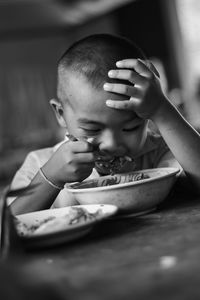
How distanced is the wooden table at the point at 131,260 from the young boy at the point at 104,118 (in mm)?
187

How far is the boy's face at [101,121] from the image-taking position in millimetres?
1173

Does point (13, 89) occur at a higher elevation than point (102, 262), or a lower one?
lower

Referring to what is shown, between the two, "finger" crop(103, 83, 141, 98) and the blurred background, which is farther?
the blurred background

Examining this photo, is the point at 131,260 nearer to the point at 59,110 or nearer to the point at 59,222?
the point at 59,222

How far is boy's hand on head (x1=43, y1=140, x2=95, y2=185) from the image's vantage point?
3.59 ft

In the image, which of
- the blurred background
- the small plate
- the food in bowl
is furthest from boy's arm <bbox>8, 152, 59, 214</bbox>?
the blurred background

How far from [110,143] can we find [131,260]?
0.46 metres

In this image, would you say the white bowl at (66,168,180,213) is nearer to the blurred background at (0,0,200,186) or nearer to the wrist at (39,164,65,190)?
the wrist at (39,164,65,190)

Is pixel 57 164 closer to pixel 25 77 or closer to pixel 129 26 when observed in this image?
pixel 129 26

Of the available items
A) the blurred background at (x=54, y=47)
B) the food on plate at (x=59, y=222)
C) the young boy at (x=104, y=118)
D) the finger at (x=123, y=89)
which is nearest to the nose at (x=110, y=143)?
the young boy at (x=104, y=118)

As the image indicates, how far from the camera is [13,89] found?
30.6 feet

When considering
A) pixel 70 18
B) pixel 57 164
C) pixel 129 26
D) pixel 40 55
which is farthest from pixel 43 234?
pixel 40 55

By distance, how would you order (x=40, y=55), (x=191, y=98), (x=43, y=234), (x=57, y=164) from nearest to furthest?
1. (x=43, y=234)
2. (x=57, y=164)
3. (x=191, y=98)
4. (x=40, y=55)

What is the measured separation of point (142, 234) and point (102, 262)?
0.52 feet
